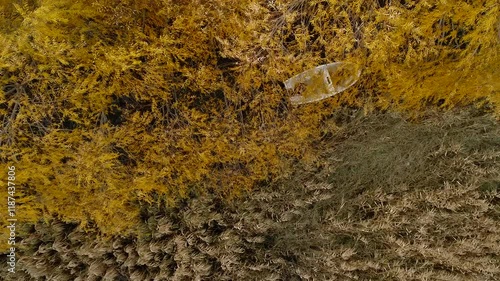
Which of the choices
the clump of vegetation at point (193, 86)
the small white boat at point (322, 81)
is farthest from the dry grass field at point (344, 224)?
the small white boat at point (322, 81)

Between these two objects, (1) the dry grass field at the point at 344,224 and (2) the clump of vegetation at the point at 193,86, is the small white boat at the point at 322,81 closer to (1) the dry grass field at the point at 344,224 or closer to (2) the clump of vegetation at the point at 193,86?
(2) the clump of vegetation at the point at 193,86

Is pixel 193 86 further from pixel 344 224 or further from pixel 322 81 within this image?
pixel 344 224

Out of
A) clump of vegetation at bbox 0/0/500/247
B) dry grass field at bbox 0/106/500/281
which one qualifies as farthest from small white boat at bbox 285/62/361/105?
dry grass field at bbox 0/106/500/281

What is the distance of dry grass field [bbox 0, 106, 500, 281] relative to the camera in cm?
495

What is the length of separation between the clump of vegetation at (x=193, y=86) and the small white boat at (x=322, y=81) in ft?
0.30

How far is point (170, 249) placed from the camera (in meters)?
5.26

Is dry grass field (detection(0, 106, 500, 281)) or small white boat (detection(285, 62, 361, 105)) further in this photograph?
small white boat (detection(285, 62, 361, 105))

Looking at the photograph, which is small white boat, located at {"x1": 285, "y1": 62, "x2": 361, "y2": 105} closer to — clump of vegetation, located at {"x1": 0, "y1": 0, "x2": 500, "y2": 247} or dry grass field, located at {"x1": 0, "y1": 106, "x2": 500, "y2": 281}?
clump of vegetation, located at {"x1": 0, "y1": 0, "x2": 500, "y2": 247}

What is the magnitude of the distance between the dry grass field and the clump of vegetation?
0.73 ft

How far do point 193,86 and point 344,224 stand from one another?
92.2 inches

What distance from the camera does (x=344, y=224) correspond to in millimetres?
5074

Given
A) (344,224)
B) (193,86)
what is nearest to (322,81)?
(193,86)

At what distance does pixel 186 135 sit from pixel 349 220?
2086 millimetres

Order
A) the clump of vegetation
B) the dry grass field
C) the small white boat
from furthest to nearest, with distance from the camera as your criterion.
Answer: the small white boat → the dry grass field → the clump of vegetation
